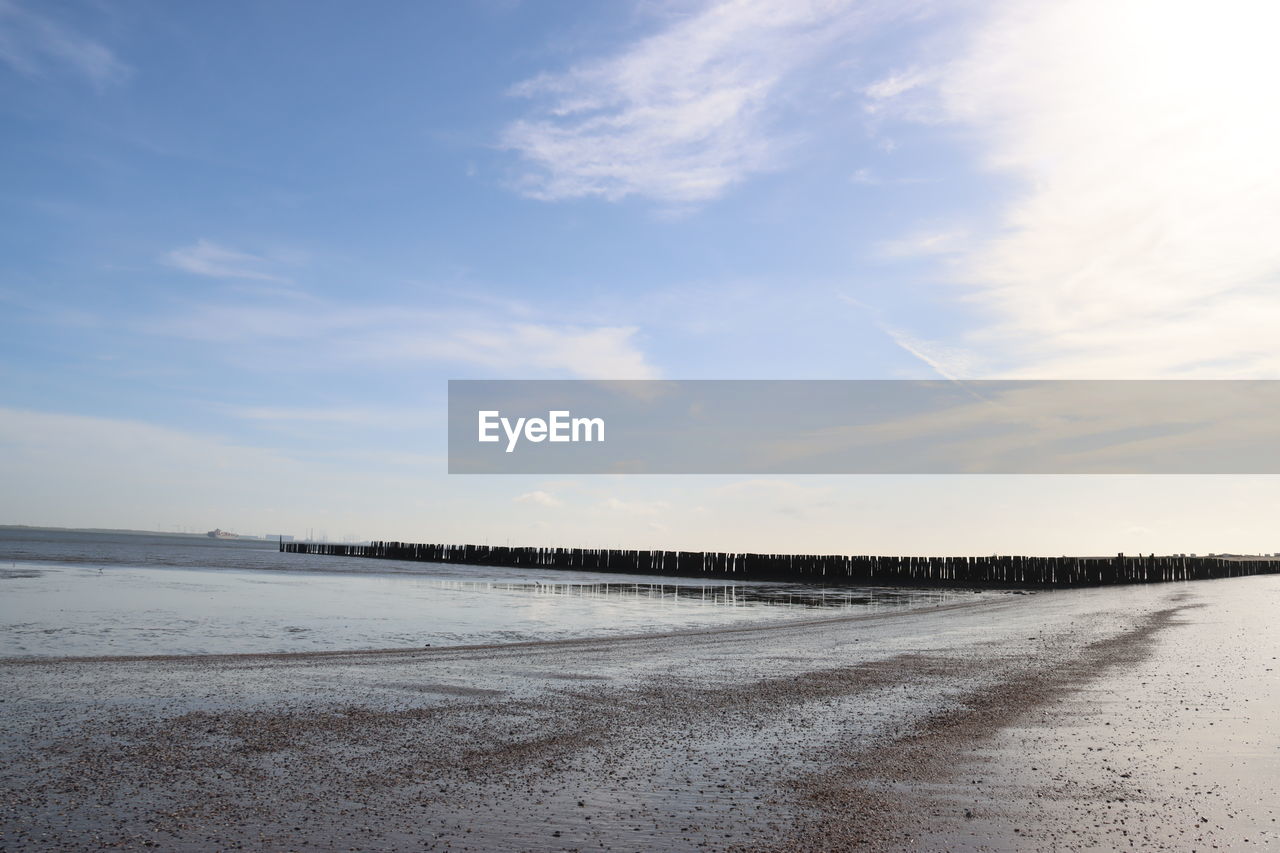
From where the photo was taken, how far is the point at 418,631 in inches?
795

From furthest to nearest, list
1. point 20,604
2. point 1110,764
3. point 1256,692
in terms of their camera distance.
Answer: point 20,604
point 1256,692
point 1110,764

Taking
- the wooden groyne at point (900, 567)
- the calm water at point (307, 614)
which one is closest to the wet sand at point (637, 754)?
the calm water at point (307, 614)

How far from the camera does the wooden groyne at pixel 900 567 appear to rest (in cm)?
6266

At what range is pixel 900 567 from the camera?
65438 mm

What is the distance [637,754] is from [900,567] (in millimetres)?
61524

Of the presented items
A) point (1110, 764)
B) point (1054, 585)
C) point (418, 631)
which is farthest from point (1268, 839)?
point (1054, 585)

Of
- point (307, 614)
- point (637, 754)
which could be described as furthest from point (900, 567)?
point (637, 754)

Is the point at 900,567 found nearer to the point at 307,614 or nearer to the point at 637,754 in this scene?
the point at 307,614

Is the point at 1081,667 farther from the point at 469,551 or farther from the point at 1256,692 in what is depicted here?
the point at 469,551

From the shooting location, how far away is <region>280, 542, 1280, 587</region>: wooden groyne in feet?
206

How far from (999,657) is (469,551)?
91748mm

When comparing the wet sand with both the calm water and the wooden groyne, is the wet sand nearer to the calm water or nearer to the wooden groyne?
the calm water

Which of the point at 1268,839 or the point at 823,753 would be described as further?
the point at 823,753

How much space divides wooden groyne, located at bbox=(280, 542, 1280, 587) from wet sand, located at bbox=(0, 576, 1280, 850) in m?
51.0
